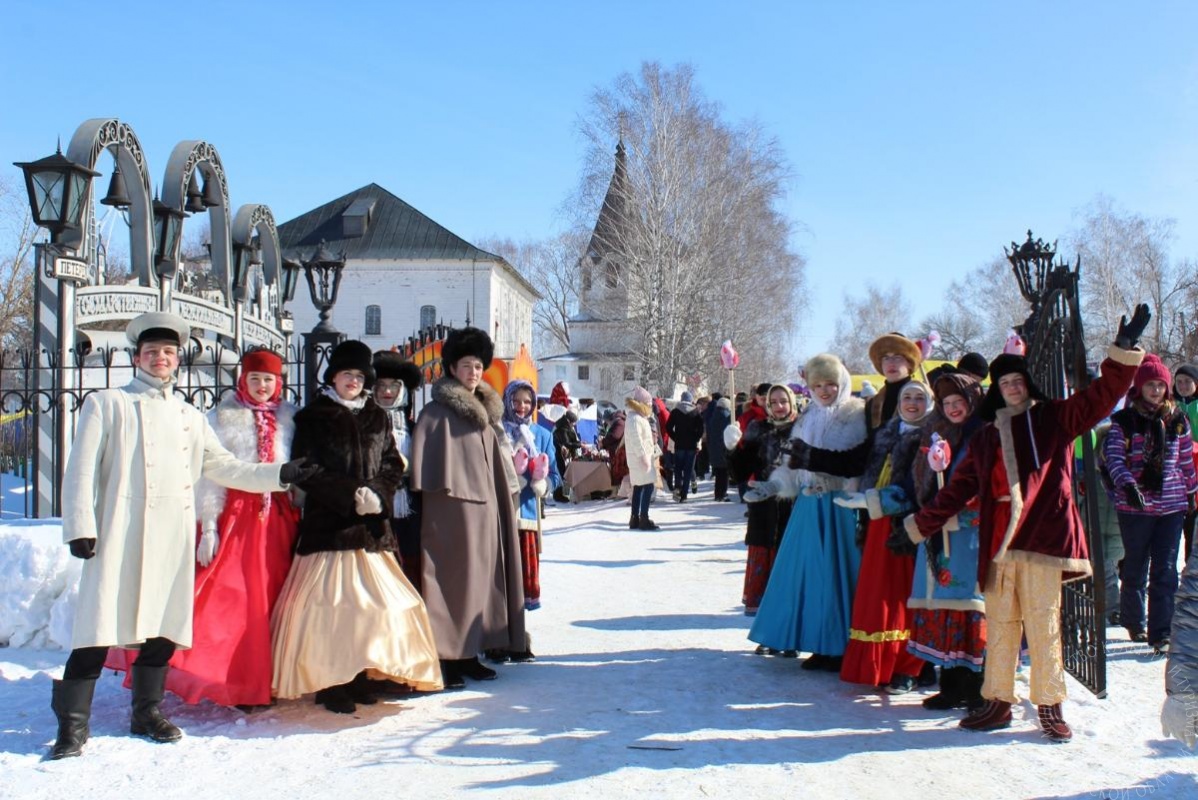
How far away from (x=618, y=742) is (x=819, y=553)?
1744 mm

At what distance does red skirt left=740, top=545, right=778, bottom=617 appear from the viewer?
242 inches

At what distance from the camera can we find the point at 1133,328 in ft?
12.1

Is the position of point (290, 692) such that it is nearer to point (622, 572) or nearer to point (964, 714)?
point (964, 714)

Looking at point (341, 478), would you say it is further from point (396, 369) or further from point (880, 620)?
point (880, 620)

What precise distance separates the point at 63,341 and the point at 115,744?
4.58m

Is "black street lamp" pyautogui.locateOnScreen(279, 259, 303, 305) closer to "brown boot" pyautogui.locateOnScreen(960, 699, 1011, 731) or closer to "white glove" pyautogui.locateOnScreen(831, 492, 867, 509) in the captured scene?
"white glove" pyautogui.locateOnScreen(831, 492, 867, 509)

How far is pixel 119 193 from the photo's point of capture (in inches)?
390

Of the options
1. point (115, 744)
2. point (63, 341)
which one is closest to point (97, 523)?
point (115, 744)

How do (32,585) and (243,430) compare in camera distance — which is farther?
(32,585)

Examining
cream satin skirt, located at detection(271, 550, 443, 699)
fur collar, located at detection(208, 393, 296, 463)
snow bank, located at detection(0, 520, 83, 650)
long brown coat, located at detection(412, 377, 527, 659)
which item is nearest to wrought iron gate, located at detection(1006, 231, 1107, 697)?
long brown coat, located at detection(412, 377, 527, 659)

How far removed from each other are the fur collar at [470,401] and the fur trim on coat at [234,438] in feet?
2.66

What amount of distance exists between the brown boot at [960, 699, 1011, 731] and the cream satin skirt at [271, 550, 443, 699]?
7.85ft

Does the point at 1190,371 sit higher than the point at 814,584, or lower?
higher

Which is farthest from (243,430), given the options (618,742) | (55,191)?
(55,191)
